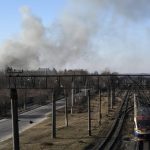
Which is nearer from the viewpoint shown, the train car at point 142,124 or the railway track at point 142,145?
the railway track at point 142,145

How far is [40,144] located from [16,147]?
7377 mm

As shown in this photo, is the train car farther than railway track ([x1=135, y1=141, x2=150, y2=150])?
Yes

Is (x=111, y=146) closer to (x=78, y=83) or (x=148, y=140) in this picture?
(x=148, y=140)

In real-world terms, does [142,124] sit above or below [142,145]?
above

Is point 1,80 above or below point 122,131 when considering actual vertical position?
above

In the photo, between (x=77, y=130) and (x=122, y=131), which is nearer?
(x=122, y=131)

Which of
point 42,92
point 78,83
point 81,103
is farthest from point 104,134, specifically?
point 42,92

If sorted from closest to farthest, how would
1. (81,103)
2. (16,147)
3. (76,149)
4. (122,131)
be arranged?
(16,147), (76,149), (122,131), (81,103)

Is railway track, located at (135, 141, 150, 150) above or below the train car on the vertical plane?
below

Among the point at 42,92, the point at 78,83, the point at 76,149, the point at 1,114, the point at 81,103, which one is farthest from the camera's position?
the point at 42,92

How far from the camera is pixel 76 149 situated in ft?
105

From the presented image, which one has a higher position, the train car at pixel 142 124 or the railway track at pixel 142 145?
the train car at pixel 142 124

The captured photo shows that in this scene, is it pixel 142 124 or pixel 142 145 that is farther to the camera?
pixel 142 124

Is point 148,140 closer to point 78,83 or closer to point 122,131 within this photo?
point 122,131
